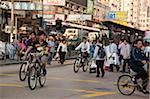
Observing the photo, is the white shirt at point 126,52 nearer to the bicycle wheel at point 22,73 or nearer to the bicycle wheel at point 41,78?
the bicycle wheel at point 22,73

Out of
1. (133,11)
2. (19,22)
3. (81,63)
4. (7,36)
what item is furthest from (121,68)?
(133,11)

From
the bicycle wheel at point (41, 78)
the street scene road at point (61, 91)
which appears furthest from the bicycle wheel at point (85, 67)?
the bicycle wheel at point (41, 78)

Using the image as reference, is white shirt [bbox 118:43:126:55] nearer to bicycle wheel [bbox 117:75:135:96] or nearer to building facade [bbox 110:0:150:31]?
bicycle wheel [bbox 117:75:135:96]

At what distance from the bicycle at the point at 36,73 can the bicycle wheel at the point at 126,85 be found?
101 inches

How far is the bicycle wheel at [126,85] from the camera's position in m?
12.9

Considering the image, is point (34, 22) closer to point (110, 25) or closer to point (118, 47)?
point (110, 25)

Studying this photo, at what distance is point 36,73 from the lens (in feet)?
44.4

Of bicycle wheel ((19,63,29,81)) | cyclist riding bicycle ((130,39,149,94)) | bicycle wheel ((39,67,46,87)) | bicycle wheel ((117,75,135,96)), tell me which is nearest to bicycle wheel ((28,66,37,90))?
bicycle wheel ((39,67,46,87))

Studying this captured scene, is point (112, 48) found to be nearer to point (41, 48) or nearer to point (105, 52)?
point (105, 52)

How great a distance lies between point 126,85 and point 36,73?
281 centimetres

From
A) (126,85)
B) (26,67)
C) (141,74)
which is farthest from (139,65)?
(26,67)

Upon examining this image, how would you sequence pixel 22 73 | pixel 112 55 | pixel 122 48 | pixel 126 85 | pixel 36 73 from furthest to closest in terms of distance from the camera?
pixel 122 48 < pixel 112 55 < pixel 22 73 < pixel 36 73 < pixel 126 85

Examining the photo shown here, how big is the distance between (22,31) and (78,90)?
125 ft

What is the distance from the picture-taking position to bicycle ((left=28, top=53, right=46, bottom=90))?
1324cm
